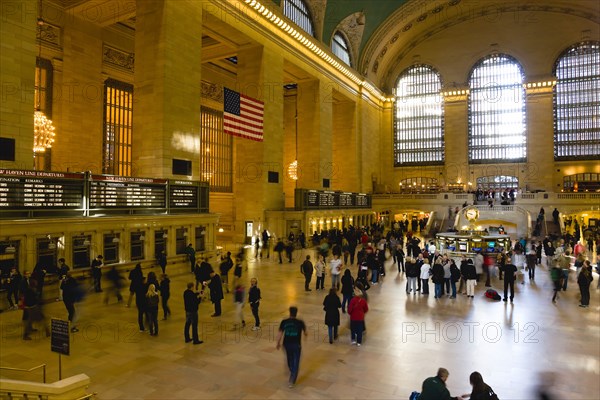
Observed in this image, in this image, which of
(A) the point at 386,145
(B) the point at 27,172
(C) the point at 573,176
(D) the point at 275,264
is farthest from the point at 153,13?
(C) the point at 573,176

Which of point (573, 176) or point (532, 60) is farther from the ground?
point (532, 60)

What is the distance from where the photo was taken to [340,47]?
29.5 meters

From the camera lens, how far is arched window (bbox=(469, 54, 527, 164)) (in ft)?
113

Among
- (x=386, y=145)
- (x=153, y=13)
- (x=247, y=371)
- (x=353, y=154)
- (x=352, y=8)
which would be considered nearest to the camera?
(x=247, y=371)

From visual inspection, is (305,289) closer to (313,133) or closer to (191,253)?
(191,253)

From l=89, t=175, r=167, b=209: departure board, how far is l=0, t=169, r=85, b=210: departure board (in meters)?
0.45

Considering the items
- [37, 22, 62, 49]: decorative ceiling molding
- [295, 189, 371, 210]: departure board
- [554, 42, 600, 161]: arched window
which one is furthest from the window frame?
[554, 42, 600, 161]: arched window

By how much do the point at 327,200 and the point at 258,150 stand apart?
18.4 feet

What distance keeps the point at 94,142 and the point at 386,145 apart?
27850 mm

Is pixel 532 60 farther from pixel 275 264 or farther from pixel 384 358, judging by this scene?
pixel 384 358

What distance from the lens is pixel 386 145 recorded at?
39.0m

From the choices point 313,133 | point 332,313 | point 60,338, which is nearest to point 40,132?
point 60,338

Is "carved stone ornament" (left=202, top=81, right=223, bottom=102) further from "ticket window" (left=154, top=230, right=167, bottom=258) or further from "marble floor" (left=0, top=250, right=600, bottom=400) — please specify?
"marble floor" (left=0, top=250, right=600, bottom=400)

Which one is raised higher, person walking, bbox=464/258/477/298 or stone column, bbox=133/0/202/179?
stone column, bbox=133/0/202/179
